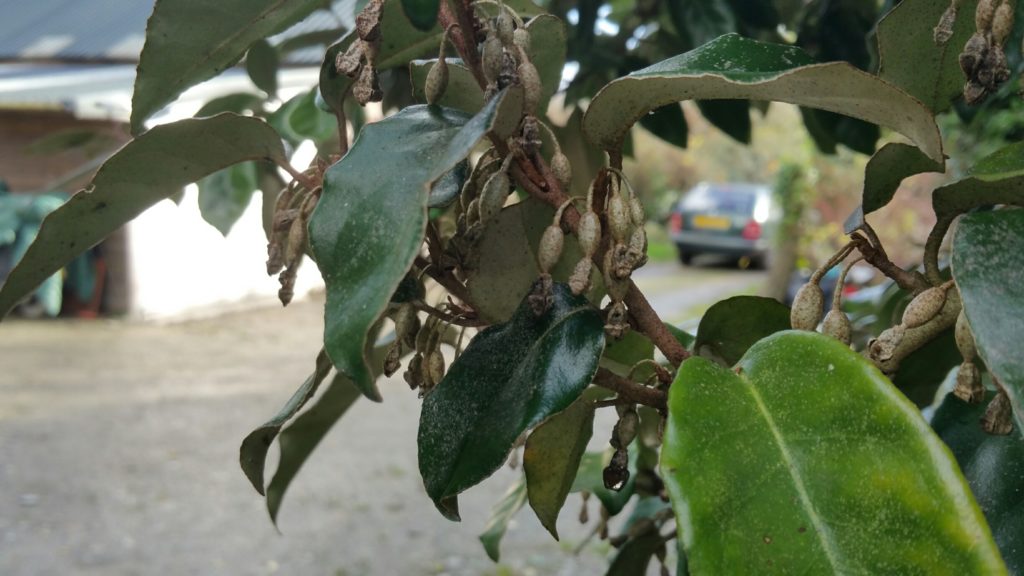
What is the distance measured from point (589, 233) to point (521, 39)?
0.09 meters

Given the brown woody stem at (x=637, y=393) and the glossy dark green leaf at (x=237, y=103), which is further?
the glossy dark green leaf at (x=237, y=103)

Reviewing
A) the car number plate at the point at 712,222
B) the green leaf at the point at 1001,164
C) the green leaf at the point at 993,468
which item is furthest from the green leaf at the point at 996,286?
the car number plate at the point at 712,222

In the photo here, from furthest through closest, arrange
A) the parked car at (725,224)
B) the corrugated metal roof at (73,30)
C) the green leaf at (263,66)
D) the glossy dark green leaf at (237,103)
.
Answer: the parked car at (725,224)
the corrugated metal roof at (73,30)
the glossy dark green leaf at (237,103)
the green leaf at (263,66)

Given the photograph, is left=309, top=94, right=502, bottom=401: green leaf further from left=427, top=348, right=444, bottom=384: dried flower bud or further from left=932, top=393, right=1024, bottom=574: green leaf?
left=932, top=393, right=1024, bottom=574: green leaf

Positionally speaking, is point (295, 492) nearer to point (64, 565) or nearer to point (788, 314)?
point (64, 565)

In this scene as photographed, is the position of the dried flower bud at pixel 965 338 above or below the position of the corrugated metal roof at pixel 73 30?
above

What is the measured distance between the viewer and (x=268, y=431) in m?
0.49

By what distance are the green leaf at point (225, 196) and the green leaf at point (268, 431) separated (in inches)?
17.1

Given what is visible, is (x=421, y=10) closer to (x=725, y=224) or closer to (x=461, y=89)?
(x=461, y=89)

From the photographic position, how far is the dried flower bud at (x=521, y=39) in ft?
1.42

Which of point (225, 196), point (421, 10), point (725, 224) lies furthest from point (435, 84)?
point (725, 224)

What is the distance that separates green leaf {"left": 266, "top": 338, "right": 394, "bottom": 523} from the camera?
27.0 inches

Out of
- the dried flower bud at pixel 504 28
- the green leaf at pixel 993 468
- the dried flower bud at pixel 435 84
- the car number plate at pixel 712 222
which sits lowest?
the car number plate at pixel 712 222

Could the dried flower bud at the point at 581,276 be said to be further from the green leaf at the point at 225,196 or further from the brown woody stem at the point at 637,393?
the green leaf at the point at 225,196
